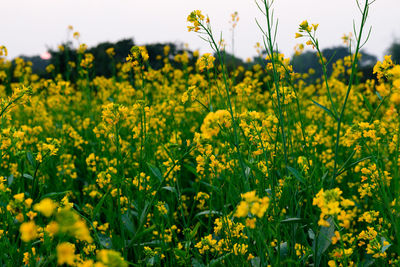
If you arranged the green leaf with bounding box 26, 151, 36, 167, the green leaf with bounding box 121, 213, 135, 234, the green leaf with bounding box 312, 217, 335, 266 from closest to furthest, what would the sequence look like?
the green leaf with bounding box 312, 217, 335, 266 → the green leaf with bounding box 121, 213, 135, 234 → the green leaf with bounding box 26, 151, 36, 167

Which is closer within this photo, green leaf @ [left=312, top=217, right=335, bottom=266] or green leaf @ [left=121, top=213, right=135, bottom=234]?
green leaf @ [left=312, top=217, right=335, bottom=266]

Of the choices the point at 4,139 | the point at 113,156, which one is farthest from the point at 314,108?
the point at 4,139

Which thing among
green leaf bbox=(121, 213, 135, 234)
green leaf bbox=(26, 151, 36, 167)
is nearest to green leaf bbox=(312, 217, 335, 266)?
green leaf bbox=(121, 213, 135, 234)

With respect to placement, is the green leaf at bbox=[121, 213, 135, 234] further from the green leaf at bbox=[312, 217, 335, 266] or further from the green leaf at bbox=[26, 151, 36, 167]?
the green leaf at bbox=[312, 217, 335, 266]

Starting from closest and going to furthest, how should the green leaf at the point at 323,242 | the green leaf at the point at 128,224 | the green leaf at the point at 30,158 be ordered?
the green leaf at the point at 323,242 → the green leaf at the point at 128,224 → the green leaf at the point at 30,158

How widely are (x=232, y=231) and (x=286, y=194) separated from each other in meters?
0.38

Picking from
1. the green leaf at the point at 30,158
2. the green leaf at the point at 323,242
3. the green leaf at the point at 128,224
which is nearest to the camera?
the green leaf at the point at 323,242

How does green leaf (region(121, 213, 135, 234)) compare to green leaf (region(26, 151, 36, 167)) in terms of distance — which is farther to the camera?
green leaf (region(26, 151, 36, 167))

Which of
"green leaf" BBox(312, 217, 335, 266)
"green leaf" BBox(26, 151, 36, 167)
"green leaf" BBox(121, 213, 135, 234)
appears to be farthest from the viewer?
"green leaf" BBox(26, 151, 36, 167)

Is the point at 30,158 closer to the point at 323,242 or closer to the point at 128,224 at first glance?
the point at 128,224

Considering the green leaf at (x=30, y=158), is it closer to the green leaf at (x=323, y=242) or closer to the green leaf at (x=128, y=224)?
the green leaf at (x=128, y=224)

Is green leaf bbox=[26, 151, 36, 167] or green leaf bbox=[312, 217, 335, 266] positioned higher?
A: green leaf bbox=[26, 151, 36, 167]

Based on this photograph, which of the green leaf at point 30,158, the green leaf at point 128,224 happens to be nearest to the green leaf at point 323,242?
the green leaf at point 128,224

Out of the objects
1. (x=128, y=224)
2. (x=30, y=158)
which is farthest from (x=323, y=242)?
(x=30, y=158)
